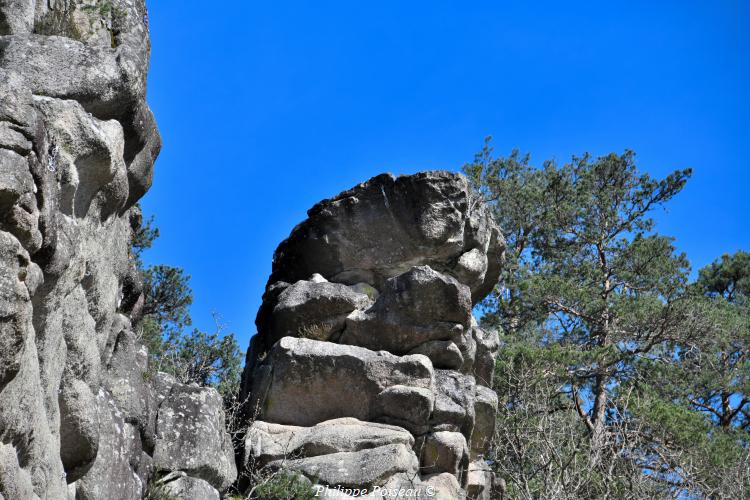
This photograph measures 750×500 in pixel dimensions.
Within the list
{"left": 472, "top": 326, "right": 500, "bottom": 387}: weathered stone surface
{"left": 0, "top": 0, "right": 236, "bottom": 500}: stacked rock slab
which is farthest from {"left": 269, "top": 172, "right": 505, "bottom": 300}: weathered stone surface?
{"left": 0, "top": 0, "right": 236, "bottom": 500}: stacked rock slab

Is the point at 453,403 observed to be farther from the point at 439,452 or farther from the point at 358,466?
the point at 358,466

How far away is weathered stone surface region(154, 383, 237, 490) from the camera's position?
11.1 metres

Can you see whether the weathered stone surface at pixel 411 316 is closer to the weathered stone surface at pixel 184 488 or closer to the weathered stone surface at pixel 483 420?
the weathered stone surface at pixel 483 420

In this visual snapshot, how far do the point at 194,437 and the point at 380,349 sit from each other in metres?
3.72

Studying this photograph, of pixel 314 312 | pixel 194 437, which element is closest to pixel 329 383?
pixel 314 312

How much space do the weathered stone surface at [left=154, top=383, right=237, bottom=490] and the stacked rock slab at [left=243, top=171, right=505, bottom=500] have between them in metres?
1.10

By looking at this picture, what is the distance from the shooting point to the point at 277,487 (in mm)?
11781

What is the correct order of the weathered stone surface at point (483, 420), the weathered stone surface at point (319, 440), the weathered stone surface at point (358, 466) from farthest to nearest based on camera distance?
the weathered stone surface at point (483, 420) → the weathered stone surface at point (319, 440) → the weathered stone surface at point (358, 466)

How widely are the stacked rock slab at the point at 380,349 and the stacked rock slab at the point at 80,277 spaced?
165cm

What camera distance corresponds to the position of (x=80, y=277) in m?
9.07

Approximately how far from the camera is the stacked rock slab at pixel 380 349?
499 inches

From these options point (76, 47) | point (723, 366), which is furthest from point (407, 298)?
point (723, 366)

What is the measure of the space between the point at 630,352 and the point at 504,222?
5.76 metres

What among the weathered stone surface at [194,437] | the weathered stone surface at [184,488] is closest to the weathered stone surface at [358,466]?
the weathered stone surface at [194,437]
